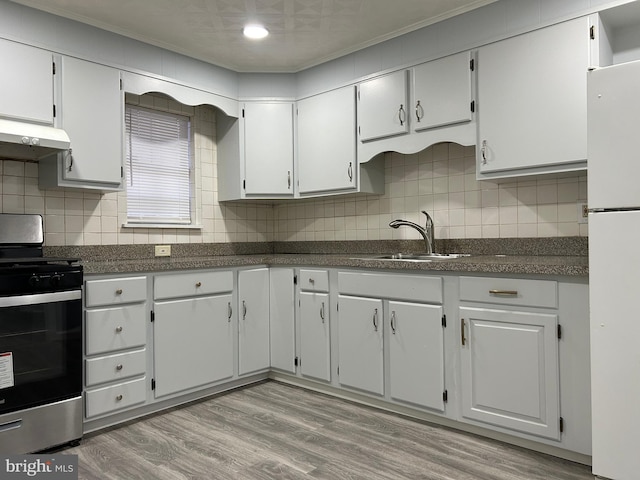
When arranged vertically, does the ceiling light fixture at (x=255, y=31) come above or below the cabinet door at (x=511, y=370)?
above

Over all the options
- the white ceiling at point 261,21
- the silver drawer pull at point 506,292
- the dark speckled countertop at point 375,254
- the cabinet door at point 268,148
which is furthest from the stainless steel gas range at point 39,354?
the silver drawer pull at point 506,292

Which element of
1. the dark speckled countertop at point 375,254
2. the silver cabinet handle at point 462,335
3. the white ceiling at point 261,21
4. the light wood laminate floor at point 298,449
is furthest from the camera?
the white ceiling at point 261,21

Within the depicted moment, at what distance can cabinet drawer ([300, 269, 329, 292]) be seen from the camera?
3.09 metres

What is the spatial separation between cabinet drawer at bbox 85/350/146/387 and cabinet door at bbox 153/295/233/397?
0.34ft

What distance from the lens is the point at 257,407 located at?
2.90m

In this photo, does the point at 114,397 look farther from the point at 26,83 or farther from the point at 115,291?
the point at 26,83

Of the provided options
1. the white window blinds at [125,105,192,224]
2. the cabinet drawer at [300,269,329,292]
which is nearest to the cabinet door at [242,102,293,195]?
the white window blinds at [125,105,192,224]

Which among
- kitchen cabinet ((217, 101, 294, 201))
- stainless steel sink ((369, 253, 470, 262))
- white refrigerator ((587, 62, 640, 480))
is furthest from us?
kitchen cabinet ((217, 101, 294, 201))

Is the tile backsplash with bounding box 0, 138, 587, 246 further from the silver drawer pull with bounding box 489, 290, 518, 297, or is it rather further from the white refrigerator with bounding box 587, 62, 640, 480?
the white refrigerator with bounding box 587, 62, 640, 480

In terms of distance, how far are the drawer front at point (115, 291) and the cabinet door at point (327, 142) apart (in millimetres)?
1447

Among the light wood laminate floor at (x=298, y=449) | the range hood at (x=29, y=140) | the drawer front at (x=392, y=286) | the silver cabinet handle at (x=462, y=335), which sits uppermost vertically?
the range hood at (x=29, y=140)

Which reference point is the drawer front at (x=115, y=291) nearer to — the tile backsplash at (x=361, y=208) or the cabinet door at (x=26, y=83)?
the tile backsplash at (x=361, y=208)

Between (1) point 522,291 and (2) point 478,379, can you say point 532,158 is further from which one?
(2) point 478,379

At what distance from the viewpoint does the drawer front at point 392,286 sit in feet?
8.33
